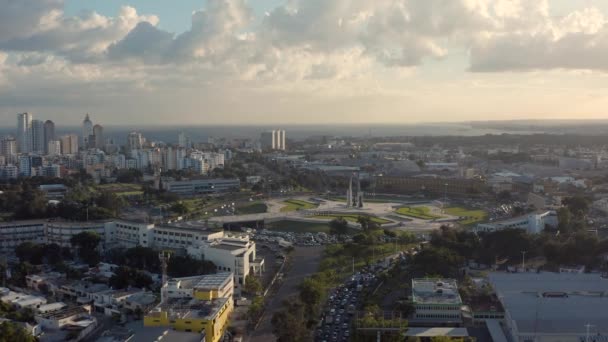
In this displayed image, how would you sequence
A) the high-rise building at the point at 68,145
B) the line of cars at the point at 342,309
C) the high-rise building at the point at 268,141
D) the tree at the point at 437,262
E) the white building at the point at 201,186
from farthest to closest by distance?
the high-rise building at the point at 268,141 → the high-rise building at the point at 68,145 → the white building at the point at 201,186 → the tree at the point at 437,262 → the line of cars at the point at 342,309

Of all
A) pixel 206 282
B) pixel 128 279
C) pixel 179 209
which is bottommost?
pixel 128 279

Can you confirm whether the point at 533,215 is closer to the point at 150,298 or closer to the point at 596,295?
the point at 596,295

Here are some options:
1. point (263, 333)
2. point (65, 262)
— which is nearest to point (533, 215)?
point (263, 333)

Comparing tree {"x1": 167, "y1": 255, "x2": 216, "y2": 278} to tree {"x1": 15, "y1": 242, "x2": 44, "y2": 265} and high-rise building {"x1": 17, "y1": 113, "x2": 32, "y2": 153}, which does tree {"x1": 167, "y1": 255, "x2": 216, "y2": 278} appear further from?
high-rise building {"x1": 17, "y1": 113, "x2": 32, "y2": 153}

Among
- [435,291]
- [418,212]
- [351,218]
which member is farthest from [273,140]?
[435,291]

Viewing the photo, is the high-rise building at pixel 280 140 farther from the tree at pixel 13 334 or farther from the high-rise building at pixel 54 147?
the tree at pixel 13 334

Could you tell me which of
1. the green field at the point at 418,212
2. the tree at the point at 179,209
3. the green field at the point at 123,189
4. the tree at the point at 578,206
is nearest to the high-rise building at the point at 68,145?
the green field at the point at 123,189

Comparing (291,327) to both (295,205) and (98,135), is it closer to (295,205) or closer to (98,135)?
(295,205)
